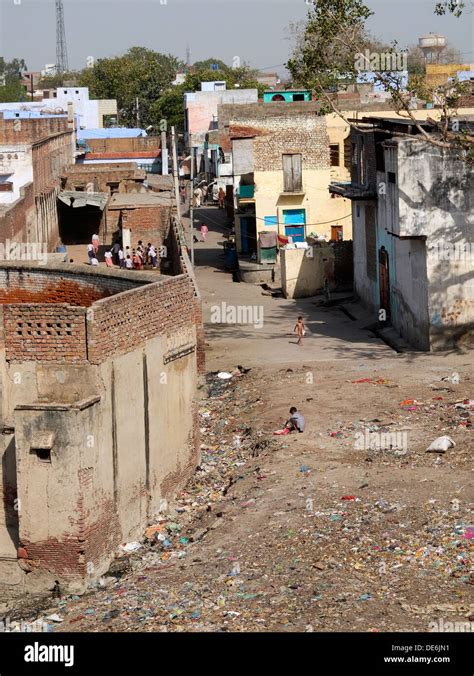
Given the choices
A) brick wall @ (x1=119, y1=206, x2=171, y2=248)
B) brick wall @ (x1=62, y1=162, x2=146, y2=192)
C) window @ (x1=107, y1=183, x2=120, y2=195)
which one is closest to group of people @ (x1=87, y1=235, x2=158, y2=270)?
brick wall @ (x1=119, y1=206, x2=171, y2=248)

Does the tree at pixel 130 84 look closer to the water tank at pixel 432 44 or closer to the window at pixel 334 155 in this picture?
the water tank at pixel 432 44

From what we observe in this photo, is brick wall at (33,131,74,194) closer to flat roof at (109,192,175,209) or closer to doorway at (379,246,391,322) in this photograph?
flat roof at (109,192,175,209)

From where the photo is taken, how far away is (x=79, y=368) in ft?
48.5

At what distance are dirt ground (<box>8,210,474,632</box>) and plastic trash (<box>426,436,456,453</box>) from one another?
0.11 metres

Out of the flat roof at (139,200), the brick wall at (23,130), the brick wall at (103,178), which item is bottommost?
the flat roof at (139,200)

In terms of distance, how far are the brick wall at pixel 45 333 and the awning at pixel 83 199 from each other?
2613 centimetres

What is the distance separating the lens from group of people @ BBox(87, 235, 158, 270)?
115 ft

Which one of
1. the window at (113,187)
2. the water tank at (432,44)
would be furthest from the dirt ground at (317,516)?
the water tank at (432,44)

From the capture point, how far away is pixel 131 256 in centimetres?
3584

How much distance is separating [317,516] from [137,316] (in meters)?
3.59

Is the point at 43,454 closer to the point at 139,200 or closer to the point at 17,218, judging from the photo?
the point at 17,218

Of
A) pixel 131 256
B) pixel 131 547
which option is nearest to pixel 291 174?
pixel 131 256

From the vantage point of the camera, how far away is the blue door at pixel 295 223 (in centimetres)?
4006

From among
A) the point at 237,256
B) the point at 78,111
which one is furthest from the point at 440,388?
the point at 78,111
